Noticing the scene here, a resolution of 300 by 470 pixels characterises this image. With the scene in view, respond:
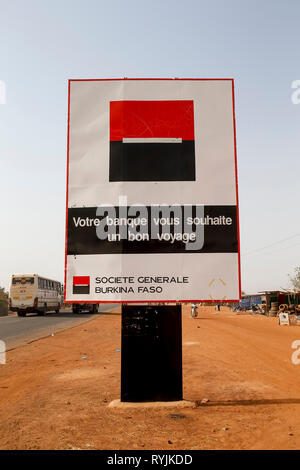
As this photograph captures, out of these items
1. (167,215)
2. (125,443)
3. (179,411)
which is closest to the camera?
(125,443)

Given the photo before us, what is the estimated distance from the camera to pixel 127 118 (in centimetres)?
599

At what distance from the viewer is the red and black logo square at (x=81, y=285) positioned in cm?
572

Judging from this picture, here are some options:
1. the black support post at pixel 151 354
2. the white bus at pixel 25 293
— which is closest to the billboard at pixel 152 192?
the black support post at pixel 151 354

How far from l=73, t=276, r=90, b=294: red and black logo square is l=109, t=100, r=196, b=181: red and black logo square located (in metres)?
1.65

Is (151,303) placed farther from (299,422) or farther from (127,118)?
(127,118)

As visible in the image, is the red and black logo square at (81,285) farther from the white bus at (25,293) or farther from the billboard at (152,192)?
the white bus at (25,293)

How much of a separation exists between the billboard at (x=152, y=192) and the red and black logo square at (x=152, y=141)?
0.05 ft

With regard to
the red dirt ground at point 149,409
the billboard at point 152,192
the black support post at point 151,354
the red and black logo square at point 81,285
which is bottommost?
the red dirt ground at point 149,409

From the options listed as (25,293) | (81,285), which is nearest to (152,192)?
(81,285)

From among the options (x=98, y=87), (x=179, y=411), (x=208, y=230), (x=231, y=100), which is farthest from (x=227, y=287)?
Answer: (x=98, y=87)

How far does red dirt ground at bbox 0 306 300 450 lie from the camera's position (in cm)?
436

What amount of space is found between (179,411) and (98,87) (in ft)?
17.1

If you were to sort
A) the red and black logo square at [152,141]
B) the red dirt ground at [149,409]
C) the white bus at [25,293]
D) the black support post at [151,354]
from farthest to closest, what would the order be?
the white bus at [25,293] → the red and black logo square at [152,141] → the black support post at [151,354] → the red dirt ground at [149,409]

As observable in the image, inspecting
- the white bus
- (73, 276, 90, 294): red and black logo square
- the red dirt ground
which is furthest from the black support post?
the white bus
